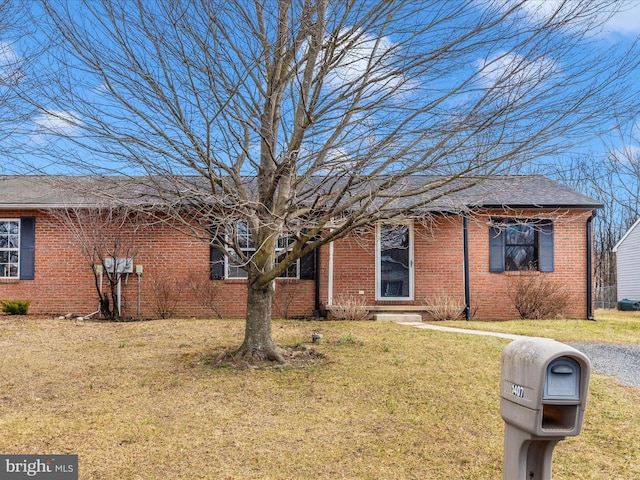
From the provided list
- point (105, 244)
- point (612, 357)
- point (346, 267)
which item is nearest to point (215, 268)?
point (105, 244)

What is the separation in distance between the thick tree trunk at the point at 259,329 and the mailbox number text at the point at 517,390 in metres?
4.44

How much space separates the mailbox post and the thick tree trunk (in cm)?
438

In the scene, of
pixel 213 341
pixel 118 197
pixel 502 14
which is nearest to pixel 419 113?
A: pixel 502 14

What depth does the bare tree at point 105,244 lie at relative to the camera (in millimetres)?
11750

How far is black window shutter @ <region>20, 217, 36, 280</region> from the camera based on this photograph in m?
12.7

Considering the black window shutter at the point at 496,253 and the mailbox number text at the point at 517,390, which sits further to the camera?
the black window shutter at the point at 496,253

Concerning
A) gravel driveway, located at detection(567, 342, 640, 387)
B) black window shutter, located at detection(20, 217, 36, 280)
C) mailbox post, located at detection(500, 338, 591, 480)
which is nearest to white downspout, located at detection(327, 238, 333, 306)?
gravel driveway, located at detection(567, 342, 640, 387)

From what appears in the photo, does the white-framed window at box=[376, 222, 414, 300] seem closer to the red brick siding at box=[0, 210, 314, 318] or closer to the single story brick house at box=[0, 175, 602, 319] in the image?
the single story brick house at box=[0, 175, 602, 319]

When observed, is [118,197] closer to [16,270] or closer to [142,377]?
[142,377]

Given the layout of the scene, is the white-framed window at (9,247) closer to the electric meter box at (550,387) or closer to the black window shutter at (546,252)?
the black window shutter at (546,252)

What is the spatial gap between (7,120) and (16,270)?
822cm

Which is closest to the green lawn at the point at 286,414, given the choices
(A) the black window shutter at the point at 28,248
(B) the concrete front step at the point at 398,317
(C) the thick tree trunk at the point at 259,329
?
(C) the thick tree trunk at the point at 259,329

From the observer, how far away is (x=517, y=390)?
107 inches

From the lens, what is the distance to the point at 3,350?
792 cm
